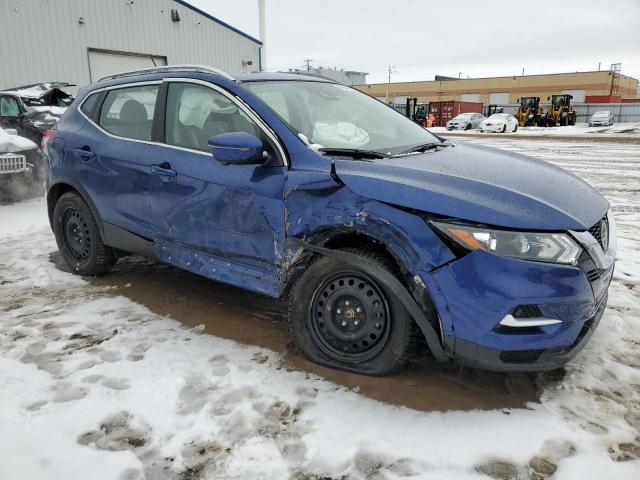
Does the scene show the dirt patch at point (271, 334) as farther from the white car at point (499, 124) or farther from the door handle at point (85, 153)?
the white car at point (499, 124)

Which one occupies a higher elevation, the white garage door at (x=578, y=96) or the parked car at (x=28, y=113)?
the white garage door at (x=578, y=96)

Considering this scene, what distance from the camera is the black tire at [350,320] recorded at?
2.63 m

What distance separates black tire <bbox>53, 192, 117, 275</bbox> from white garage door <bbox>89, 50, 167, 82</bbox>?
1437cm

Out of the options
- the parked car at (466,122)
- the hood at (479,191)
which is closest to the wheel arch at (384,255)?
the hood at (479,191)

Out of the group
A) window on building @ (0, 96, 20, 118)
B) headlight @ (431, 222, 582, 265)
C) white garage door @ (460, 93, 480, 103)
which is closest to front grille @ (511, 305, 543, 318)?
headlight @ (431, 222, 582, 265)

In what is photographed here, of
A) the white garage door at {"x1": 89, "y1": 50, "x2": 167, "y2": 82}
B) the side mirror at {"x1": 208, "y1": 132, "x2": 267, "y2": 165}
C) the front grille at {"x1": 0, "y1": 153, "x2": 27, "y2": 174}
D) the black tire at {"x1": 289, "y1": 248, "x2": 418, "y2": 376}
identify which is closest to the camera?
the black tire at {"x1": 289, "y1": 248, "x2": 418, "y2": 376}

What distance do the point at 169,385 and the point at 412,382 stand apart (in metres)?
1.34

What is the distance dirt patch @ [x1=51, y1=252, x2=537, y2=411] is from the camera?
8.80 feet

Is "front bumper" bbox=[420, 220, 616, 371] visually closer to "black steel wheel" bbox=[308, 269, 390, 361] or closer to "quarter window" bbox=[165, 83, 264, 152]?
"black steel wheel" bbox=[308, 269, 390, 361]

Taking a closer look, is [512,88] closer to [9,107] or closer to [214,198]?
[9,107]

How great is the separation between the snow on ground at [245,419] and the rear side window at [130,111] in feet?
4.73

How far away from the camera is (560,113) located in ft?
121

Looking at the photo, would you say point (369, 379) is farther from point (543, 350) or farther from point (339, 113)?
point (339, 113)

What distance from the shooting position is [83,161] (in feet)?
13.6
